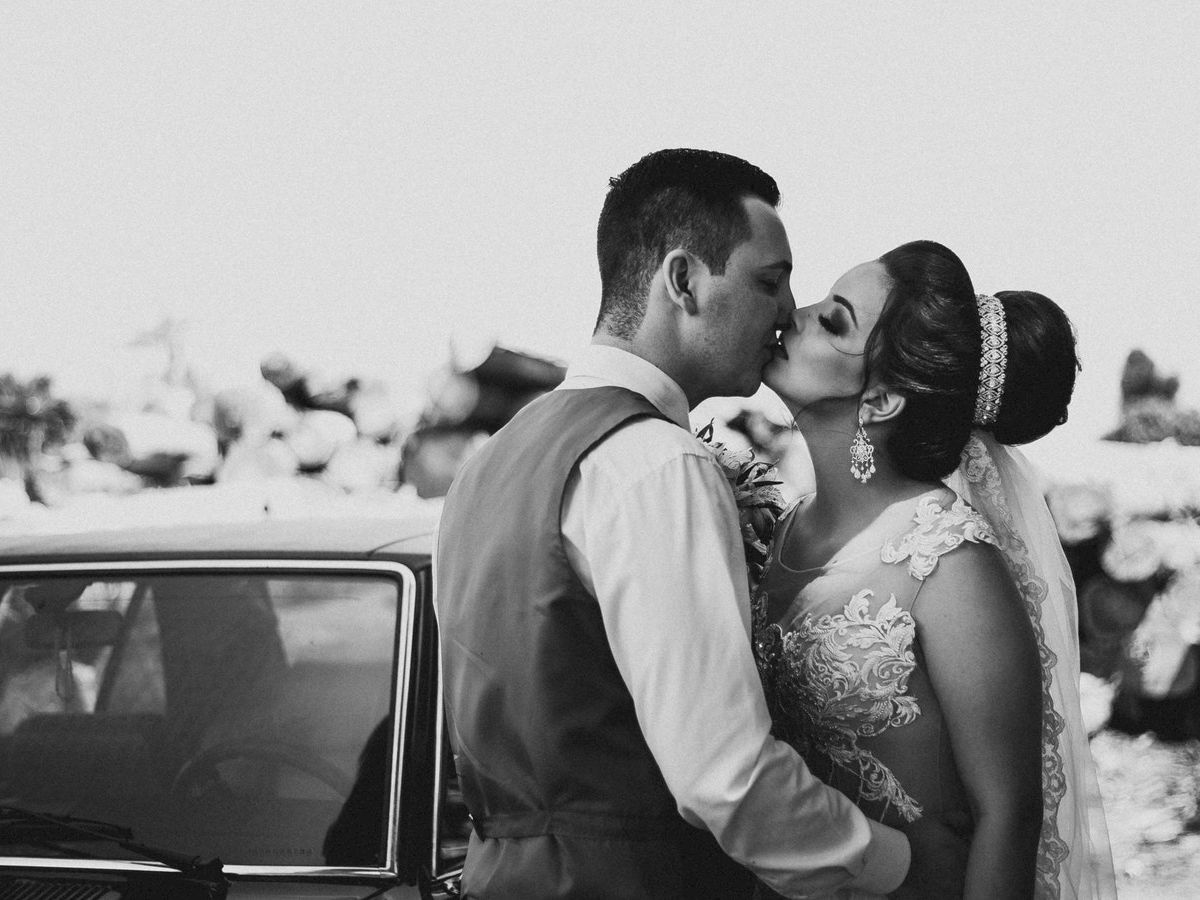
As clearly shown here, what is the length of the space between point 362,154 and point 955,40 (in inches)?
183

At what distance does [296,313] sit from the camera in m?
8.09

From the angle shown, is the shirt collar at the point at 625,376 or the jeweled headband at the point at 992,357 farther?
the jeweled headband at the point at 992,357

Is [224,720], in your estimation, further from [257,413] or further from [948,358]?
[257,413]

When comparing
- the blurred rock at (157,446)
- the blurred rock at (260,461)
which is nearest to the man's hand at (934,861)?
the blurred rock at (260,461)

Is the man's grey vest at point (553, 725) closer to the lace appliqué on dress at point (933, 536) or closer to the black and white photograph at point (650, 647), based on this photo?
the black and white photograph at point (650, 647)

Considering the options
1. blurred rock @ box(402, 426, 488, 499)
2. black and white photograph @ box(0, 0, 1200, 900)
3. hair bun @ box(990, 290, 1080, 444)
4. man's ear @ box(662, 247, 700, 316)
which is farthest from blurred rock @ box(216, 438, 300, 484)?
hair bun @ box(990, 290, 1080, 444)

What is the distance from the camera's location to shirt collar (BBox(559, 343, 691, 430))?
6.27 feet

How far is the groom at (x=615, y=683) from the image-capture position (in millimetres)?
1580

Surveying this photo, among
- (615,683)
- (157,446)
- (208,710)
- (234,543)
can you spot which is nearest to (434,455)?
(157,446)

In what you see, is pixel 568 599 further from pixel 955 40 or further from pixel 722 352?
pixel 955 40

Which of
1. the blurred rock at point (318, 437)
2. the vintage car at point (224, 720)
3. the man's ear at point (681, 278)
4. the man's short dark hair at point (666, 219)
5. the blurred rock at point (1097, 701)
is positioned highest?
the man's short dark hair at point (666, 219)

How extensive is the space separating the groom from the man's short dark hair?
194 mm

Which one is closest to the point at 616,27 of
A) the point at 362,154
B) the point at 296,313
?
the point at 362,154

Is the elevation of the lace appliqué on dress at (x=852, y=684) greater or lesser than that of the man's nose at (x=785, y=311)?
lesser
